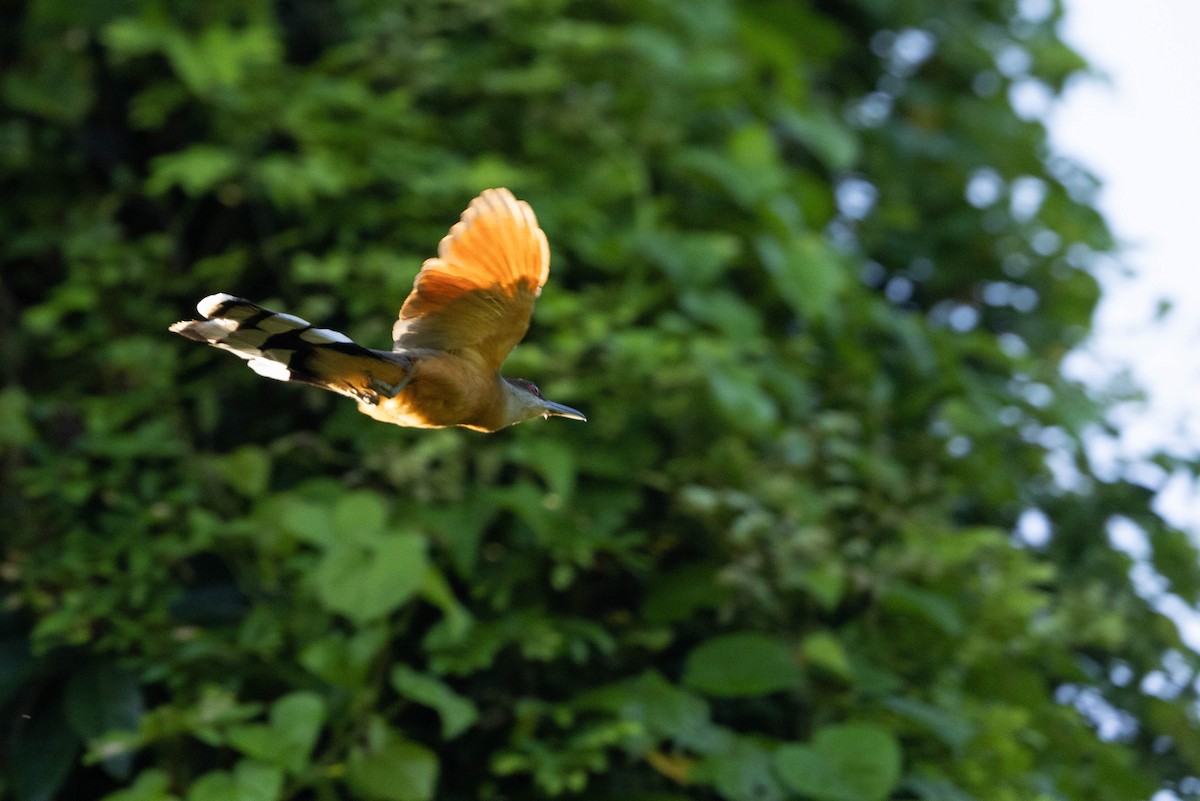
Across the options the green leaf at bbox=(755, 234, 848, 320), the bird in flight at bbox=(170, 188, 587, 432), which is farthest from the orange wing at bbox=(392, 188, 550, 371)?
the green leaf at bbox=(755, 234, 848, 320)

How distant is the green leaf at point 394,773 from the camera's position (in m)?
2.76

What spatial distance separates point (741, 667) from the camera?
3143mm

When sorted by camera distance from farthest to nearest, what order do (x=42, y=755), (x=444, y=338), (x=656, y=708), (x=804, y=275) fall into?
(x=804, y=275), (x=656, y=708), (x=42, y=755), (x=444, y=338)

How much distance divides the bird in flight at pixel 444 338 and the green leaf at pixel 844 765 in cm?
154

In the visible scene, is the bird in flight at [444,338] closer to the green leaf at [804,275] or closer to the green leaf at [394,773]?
the green leaf at [394,773]

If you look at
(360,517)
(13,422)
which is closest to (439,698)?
(360,517)

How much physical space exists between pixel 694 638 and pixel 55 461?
151 cm

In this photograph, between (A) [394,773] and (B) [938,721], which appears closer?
(A) [394,773]

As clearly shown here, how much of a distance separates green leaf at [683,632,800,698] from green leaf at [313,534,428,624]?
67 centimetres

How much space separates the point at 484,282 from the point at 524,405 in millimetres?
154

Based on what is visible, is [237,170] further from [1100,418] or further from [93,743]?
[1100,418]

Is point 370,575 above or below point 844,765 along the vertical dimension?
above

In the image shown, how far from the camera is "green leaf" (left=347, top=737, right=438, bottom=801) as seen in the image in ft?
9.06

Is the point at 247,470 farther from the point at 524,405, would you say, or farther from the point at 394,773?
the point at 524,405
